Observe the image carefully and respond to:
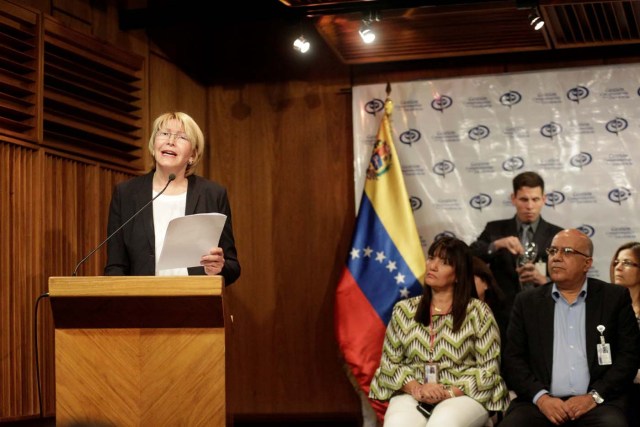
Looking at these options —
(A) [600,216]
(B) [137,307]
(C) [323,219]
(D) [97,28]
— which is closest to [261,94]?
(C) [323,219]

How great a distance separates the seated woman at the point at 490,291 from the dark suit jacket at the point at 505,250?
10 centimetres

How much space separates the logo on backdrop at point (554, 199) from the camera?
20.0 ft

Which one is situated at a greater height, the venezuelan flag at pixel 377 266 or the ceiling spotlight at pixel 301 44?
the ceiling spotlight at pixel 301 44

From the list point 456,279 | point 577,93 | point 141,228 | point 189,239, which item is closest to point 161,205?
point 141,228

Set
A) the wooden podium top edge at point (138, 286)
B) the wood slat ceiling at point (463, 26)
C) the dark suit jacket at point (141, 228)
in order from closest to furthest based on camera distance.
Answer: the wooden podium top edge at point (138, 286)
the dark suit jacket at point (141, 228)
the wood slat ceiling at point (463, 26)

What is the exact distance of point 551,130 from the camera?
619 cm

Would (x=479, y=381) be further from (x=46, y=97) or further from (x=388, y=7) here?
(x=46, y=97)

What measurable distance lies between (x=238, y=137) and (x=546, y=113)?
2402 mm

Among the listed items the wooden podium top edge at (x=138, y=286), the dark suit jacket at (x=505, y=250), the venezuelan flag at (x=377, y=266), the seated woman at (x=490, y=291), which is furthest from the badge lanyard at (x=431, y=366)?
the wooden podium top edge at (x=138, y=286)

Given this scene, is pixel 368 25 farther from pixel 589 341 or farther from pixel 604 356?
pixel 604 356

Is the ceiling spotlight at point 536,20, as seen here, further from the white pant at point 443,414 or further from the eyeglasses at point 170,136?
the eyeglasses at point 170,136

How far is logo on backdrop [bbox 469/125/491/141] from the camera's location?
6285mm

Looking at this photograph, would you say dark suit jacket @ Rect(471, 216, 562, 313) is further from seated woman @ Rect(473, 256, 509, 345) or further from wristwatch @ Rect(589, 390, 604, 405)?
wristwatch @ Rect(589, 390, 604, 405)

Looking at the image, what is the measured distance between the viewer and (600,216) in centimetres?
602
